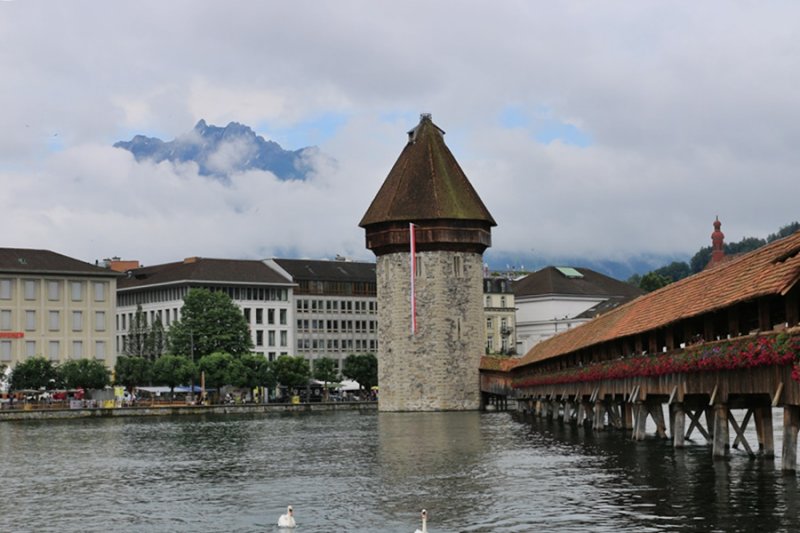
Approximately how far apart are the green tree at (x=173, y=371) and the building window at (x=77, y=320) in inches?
281

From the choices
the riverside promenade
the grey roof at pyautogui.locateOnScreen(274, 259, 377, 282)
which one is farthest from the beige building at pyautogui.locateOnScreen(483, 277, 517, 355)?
the riverside promenade

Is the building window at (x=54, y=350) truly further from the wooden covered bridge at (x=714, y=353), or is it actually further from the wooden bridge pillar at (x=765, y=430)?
the wooden bridge pillar at (x=765, y=430)

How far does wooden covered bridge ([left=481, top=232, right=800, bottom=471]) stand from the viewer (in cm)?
2417

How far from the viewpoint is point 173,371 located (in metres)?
104

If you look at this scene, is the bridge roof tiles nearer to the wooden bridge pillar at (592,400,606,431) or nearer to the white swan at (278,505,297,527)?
the wooden bridge pillar at (592,400,606,431)

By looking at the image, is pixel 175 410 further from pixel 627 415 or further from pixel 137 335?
pixel 627 415

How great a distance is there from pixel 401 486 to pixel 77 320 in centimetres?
8211

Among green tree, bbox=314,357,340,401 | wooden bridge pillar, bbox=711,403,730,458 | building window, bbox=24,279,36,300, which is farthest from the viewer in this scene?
green tree, bbox=314,357,340,401

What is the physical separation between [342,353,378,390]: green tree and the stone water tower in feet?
112

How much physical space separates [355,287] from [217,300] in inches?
933

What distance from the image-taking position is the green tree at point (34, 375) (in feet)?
321

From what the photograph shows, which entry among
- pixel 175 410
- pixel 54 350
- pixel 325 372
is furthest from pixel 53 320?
pixel 325 372

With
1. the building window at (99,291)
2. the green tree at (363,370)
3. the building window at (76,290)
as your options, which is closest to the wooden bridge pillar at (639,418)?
the building window at (76,290)

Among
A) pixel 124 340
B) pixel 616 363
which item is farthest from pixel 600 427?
pixel 124 340
